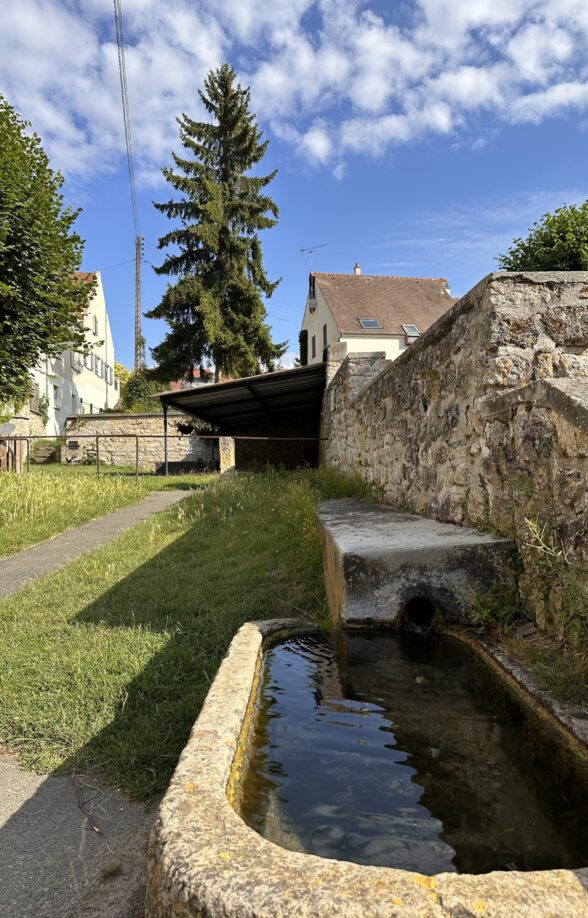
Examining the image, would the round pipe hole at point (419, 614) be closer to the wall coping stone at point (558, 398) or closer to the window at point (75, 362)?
the wall coping stone at point (558, 398)

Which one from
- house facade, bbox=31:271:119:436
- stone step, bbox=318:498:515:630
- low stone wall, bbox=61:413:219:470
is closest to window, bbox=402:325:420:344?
low stone wall, bbox=61:413:219:470

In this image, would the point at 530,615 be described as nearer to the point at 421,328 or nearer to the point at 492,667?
the point at 492,667

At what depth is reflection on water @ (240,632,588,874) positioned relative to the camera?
143 centimetres

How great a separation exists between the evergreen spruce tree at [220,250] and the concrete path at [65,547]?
47.6 ft

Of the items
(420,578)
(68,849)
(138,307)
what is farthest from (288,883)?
(138,307)

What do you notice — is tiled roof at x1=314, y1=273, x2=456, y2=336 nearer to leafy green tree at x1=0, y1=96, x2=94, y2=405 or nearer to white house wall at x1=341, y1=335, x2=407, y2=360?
white house wall at x1=341, y1=335, x2=407, y2=360

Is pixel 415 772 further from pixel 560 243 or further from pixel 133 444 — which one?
pixel 133 444

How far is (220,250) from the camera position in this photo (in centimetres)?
2462

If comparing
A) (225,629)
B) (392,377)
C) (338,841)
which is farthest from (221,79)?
(338,841)

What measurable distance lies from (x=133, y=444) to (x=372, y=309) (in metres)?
14.8

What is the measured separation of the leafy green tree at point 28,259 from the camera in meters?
9.68

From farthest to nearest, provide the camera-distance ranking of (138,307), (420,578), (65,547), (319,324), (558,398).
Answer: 1. (138,307)
2. (319,324)
3. (65,547)
4. (420,578)
5. (558,398)

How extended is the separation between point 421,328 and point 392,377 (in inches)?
986

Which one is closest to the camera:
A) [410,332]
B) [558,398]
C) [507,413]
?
[558,398]
